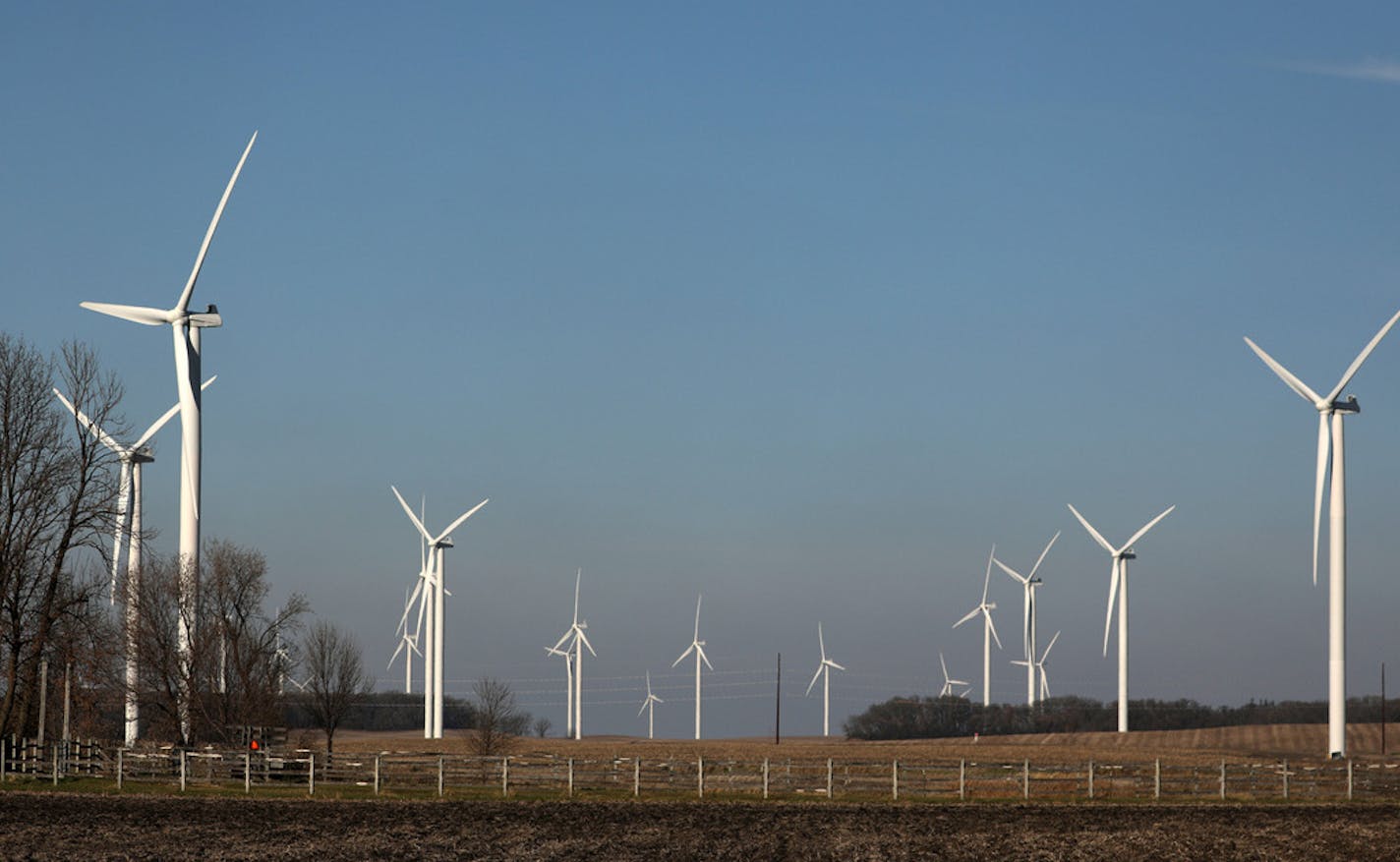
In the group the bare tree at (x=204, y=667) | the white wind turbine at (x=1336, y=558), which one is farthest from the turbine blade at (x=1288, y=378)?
the bare tree at (x=204, y=667)

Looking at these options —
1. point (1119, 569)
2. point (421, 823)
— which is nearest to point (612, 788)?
point (421, 823)

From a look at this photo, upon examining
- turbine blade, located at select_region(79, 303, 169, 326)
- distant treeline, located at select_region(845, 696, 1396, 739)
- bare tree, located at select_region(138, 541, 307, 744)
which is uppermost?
turbine blade, located at select_region(79, 303, 169, 326)

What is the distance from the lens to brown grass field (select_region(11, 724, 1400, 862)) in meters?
34.3

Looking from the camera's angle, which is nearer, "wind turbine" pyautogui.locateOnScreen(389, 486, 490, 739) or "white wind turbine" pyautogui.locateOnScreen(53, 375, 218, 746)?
"white wind turbine" pyautogui.locateOnScreen(53, 375, 218, 746)

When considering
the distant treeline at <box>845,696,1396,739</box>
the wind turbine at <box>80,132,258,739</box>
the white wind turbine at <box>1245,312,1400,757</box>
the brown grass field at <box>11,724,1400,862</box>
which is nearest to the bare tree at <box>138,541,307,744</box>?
the wind turbine at <box>80,132,258,739</box>

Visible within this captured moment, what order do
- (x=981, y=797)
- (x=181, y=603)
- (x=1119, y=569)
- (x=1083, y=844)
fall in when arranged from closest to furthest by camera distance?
(x=1083, y=844) < (x=981, y=797) < (x=181, y=603) < (x=1119, y=569)

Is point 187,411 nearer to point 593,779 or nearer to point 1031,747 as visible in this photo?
point 593,779

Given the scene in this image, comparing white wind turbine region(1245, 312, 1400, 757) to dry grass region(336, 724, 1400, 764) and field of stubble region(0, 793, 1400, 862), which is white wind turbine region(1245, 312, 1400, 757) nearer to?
dry grass region(336, 724, 1400, 764)

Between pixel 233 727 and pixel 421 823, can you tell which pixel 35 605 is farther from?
pixel 421 823

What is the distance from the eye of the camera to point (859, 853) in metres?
34.6

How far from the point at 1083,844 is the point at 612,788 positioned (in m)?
A: 22.0

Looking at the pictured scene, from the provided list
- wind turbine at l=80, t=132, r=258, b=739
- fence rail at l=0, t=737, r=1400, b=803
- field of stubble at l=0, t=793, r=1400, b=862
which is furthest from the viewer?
wind turbine at l=80, t=132, r=258, b=739

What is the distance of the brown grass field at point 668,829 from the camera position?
34.3m

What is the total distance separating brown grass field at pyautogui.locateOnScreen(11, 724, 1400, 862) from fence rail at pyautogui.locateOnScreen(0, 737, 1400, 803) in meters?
2.48
